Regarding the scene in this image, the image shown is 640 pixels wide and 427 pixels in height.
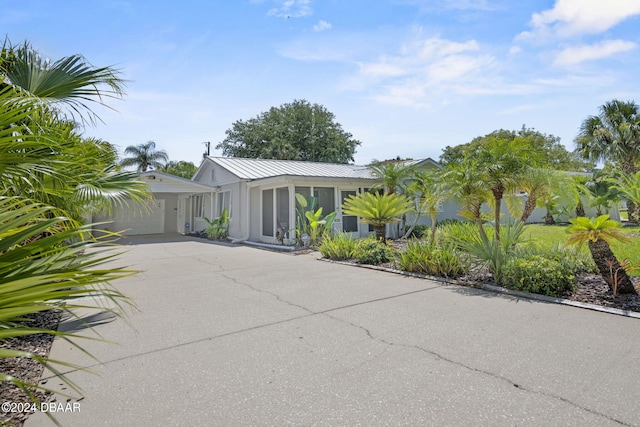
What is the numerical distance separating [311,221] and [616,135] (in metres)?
19.7

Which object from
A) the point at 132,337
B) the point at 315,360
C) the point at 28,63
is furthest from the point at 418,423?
the point at 28,63

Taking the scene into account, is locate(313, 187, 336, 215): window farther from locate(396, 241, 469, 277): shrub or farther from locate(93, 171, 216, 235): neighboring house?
locate(93, 171, 216, 235): neighboring house

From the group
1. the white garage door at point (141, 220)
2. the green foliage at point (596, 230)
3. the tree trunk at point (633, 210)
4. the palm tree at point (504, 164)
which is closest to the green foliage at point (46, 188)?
the green foliage at point (596, 230)

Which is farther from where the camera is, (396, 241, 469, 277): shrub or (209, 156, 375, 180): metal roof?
(209, 156, 375, 180): metal roof

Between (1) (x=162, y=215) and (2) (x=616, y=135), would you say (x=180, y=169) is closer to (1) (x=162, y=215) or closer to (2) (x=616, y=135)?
(1) (x=162, y=215)

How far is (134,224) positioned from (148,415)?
→ 70.2ft

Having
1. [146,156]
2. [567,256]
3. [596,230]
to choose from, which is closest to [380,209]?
[567,256]

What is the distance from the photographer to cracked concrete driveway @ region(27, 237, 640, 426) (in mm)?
2764

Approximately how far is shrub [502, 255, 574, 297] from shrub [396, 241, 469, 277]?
3.95ft

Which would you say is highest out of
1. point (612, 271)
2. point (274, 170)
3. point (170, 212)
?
point (274, 170)

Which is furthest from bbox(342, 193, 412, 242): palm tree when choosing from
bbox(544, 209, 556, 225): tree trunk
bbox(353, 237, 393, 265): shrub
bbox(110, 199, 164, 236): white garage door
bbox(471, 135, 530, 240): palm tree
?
bbox(544, 209, 556, 225): tree trunk

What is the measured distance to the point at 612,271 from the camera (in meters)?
5.80

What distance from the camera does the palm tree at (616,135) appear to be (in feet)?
63.0

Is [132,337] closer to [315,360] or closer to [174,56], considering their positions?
[315,360]
